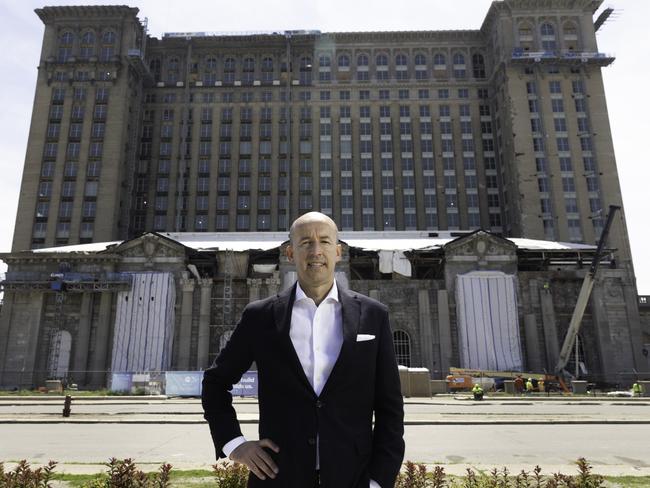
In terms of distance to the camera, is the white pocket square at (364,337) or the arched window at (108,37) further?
the arched window at (108,37)

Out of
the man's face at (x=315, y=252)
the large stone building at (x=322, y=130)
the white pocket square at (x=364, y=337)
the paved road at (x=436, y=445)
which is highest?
the large stone building at (x=322, y=130)

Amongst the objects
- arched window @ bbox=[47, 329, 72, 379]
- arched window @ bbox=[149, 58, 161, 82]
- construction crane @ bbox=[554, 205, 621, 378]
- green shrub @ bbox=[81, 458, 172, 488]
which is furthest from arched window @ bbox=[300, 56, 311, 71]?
green shrub @ bbox=[81, 458, 172, 488]

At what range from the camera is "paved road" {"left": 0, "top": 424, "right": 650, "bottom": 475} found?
10414mm

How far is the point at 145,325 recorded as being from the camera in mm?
47875

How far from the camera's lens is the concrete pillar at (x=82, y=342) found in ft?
154

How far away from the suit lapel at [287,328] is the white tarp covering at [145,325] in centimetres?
4666

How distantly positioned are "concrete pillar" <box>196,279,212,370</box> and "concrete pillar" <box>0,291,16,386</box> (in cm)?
1898

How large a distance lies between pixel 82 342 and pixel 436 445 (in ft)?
145

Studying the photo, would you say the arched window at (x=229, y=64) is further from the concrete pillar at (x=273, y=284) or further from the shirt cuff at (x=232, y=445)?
the shirt cuff at (x=232, y=445)

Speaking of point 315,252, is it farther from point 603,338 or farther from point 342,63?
point 342,63

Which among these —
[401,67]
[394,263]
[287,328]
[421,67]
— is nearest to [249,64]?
[401,67]

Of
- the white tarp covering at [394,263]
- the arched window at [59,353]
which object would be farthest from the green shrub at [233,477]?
the arched window at [59,353]

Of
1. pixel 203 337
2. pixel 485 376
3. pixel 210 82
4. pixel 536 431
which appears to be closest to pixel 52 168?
pixel 210 82

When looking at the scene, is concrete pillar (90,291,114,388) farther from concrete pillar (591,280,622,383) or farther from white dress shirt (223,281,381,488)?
white dress shirt (223,281,381,488)
